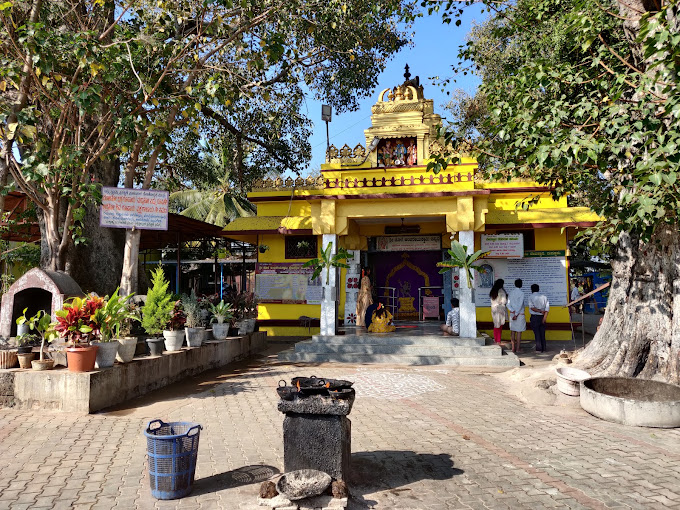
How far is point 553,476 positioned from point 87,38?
9207 millimetres

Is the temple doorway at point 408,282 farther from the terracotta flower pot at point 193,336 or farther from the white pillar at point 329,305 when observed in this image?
the terracotta flower pot at point 193,336

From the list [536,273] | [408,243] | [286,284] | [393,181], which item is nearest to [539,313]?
[536,273]

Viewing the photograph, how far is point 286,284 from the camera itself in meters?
15.6

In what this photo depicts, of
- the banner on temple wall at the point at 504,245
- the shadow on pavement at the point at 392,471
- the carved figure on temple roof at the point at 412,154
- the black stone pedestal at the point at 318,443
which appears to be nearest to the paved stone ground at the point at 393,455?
the shadow on pavement at the point at 392,471

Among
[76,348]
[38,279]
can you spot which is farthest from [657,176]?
[38,279]

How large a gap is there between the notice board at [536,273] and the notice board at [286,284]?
530 cm

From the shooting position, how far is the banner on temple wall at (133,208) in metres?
9.48

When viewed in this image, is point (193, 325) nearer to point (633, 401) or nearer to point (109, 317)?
point (109, 317)

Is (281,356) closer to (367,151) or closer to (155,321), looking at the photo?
(155,321)

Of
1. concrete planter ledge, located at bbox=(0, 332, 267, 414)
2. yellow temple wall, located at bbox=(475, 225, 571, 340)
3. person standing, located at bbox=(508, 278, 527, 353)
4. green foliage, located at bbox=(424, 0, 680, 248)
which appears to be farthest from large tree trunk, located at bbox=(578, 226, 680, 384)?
concrete planter ledge, located at bbox=(0, 332, 267, 414)

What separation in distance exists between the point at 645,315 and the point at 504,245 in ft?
21.5

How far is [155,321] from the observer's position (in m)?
8.98

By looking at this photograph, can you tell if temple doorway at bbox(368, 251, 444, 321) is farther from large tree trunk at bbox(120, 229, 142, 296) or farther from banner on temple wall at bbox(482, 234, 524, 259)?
large tree trunk at bbox(120, 229, 142, 296)

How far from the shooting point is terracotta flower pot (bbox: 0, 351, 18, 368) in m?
7.22
